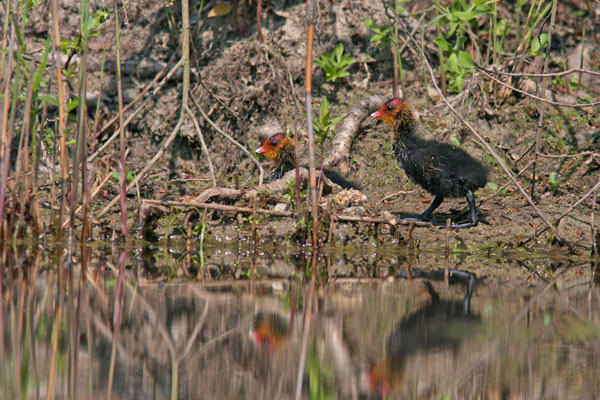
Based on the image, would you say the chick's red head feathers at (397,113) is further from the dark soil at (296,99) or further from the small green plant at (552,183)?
the small green plant at (552,183)

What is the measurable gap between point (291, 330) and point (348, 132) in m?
4.35

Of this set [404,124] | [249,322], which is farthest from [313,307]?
[404,124]

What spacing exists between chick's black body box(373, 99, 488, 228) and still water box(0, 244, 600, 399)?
97cm

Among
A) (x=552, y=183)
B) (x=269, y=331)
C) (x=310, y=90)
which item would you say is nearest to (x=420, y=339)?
(x=269, y=331)

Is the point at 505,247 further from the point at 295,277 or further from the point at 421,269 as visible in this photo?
the point at 295,277

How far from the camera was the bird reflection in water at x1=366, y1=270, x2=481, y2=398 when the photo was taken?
3.14m

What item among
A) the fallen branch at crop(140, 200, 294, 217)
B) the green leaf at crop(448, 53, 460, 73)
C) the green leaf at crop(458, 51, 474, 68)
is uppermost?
the green leaf at crop(448, 53, 460, 73)

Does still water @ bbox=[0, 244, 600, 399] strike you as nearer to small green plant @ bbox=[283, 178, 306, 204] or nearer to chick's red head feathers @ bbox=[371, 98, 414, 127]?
small green plant @ bbox=[283, 178, 306, 204]

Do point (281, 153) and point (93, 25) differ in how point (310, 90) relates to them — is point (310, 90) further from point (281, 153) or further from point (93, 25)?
point (281, 153)

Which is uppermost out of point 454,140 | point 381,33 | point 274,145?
point 381,33

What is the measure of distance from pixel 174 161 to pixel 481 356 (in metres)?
5.39

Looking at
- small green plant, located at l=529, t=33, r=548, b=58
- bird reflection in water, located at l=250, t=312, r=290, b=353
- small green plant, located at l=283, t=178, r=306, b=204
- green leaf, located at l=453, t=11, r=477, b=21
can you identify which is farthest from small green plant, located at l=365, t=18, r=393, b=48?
bird reflection in water, located at l=250, t=312, r=290, b=353

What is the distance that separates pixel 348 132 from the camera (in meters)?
7.92

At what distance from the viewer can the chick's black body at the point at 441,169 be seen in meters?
6.45
